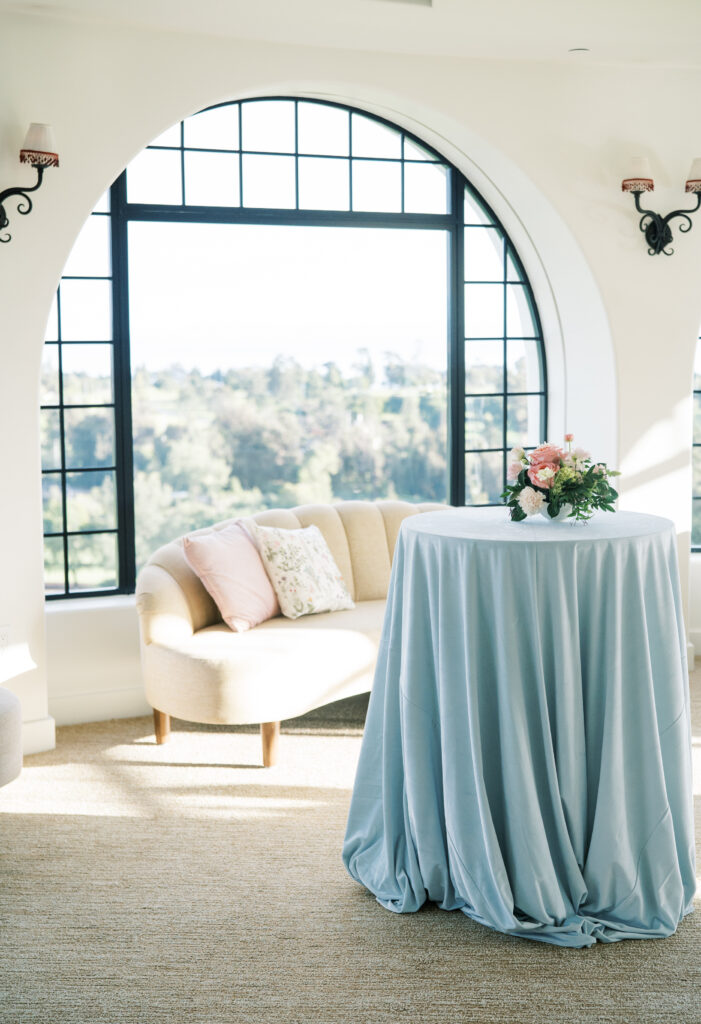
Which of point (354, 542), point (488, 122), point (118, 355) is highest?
point (488, 122)

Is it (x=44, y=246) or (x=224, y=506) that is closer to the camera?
(x=44, y=246)

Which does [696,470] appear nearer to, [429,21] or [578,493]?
[429,21]

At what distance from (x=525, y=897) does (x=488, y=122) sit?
360 centimetres

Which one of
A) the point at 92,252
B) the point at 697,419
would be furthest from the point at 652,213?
the point at 92,252

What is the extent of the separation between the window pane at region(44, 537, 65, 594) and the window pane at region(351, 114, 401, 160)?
2.48 meters

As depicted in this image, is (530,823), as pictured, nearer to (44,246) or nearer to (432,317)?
(44,246)

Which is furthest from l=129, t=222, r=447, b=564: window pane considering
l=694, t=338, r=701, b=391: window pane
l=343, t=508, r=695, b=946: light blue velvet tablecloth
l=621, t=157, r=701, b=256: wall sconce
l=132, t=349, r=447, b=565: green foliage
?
l=343, t=508, r=695, b=946: light blue velvet tablecloth

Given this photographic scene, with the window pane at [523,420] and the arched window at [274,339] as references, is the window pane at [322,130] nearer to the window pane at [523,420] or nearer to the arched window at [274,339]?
the arched window at [274,339]

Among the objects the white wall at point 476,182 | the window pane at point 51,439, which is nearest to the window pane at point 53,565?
the white wall at point 476,182

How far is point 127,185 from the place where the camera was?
15.9 ft

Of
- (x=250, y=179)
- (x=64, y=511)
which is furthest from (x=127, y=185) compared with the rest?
(x=64, y=511)

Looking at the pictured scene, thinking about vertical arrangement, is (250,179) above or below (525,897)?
above

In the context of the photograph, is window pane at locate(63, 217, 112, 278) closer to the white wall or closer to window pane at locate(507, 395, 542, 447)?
the white wall

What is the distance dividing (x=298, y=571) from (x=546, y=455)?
1785mm
